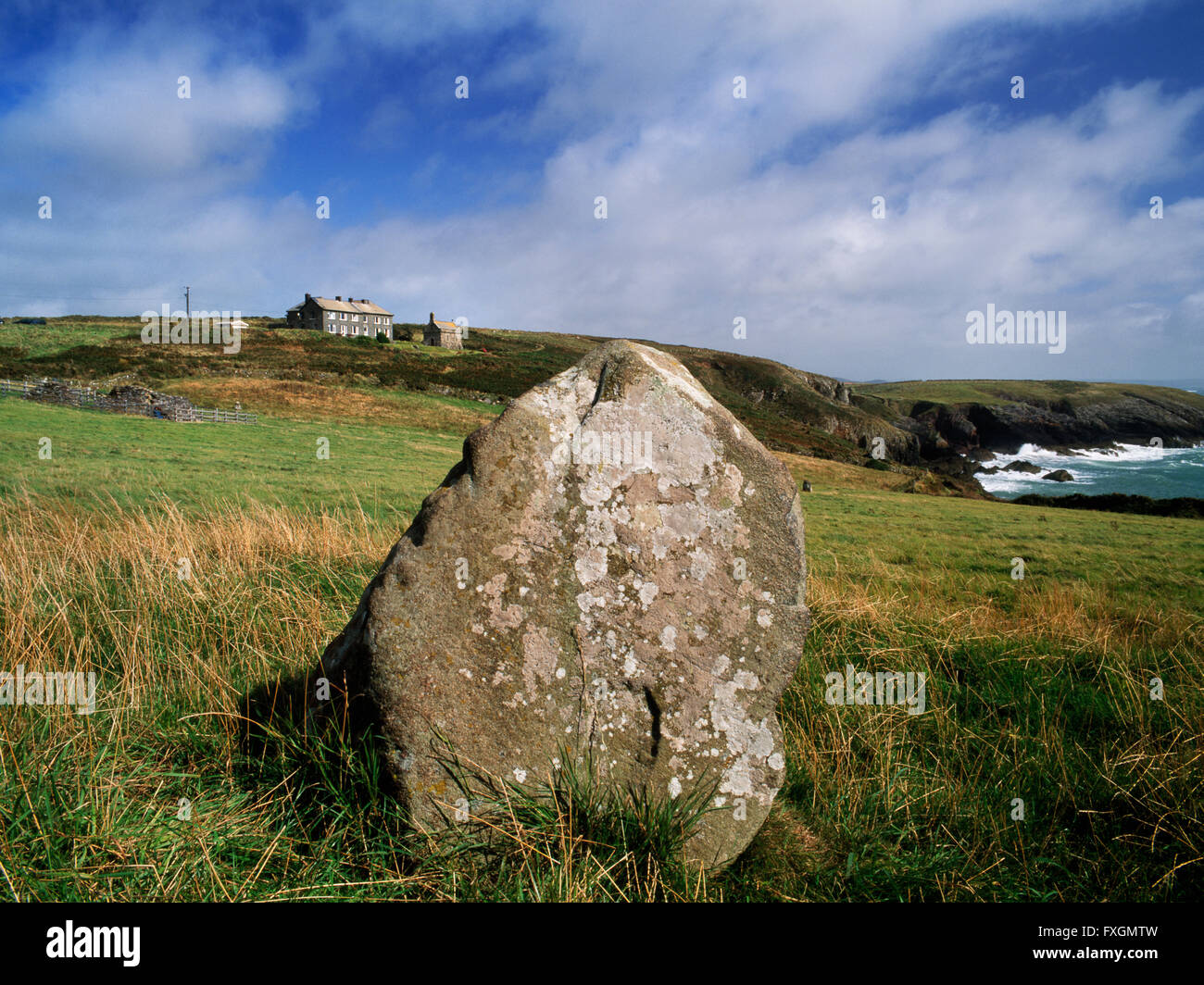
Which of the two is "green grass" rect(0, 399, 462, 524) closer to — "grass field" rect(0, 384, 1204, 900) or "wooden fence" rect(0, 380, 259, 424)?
"wooden fence" rect(0, 380, 259, 424)

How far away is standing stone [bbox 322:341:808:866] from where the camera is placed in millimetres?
2932

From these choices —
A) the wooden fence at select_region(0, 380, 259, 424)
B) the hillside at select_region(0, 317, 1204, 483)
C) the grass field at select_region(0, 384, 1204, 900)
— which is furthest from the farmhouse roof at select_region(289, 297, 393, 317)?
the grass field at select_region(0, 384, 1204, 900)

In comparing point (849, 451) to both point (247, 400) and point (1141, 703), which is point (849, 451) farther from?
point (1141, 703)

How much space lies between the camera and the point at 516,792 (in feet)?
9.46

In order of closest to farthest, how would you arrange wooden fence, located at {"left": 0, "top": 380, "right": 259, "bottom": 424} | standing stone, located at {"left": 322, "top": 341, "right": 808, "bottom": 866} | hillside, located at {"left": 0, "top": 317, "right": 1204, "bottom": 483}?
standing stone, located at {"left": 322, "top": 341, "right": 808, "bottom": 866} < wooden fence, located at {"left": 0, "top": 380, "right": 259, "bottom": 424} < hillside, located at {"left": 0, "top": 317, "right": 1204, "bottom": 483}

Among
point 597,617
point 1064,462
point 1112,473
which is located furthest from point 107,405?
point 1064,462

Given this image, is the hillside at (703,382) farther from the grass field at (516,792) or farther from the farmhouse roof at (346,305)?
the grass field at (516,792)

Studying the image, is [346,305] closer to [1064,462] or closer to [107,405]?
[107,405]

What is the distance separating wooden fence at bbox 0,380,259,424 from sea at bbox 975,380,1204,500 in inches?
2238

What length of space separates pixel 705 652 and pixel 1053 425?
129665 millimetres

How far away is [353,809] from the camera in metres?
2.89

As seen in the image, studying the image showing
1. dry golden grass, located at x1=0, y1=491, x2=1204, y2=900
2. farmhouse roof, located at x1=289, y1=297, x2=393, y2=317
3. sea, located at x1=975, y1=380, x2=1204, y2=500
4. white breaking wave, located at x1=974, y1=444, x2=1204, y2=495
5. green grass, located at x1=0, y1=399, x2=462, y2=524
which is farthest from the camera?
farmhouse roof, located at x1=289, y1=297, x2=393, y2=317

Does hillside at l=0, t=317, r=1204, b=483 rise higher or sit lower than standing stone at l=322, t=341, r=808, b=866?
higher
